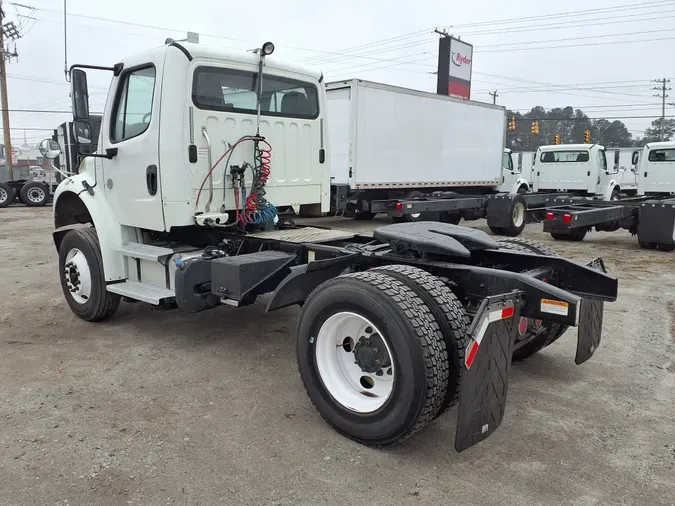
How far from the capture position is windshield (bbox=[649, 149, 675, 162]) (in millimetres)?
15844

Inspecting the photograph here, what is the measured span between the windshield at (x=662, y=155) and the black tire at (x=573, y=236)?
5.33 m

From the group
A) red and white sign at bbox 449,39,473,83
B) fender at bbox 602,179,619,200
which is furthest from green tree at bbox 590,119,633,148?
fender at bbox 602,179,619,200

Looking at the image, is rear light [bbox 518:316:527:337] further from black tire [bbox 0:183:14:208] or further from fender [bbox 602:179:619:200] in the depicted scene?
black tire [bbox 0:183:14:208]

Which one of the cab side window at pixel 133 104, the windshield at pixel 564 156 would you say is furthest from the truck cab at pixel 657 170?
the cab side window at pixel 133 104

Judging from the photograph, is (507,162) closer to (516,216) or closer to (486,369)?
(516,216)

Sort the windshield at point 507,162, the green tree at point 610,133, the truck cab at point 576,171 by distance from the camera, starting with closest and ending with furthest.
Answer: the truck cab at point 576,171
the windshield at point 507,162
the green tree at point 610,133

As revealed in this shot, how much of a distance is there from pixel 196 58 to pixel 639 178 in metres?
15.5

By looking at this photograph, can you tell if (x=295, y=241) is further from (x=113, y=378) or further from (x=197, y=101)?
(x=113, y=378)

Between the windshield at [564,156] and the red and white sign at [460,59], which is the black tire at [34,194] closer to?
the windshield at [564,156]

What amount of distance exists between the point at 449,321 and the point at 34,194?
2513 cm

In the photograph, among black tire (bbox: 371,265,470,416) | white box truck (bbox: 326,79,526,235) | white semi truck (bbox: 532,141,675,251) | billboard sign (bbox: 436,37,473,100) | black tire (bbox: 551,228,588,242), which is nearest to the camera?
black tire (bbox: 371,265,470,416)

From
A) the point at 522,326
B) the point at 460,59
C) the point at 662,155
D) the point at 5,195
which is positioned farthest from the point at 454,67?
the point at 522,326

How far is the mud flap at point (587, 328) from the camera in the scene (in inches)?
143

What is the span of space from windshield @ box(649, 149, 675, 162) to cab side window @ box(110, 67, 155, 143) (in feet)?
50.9
